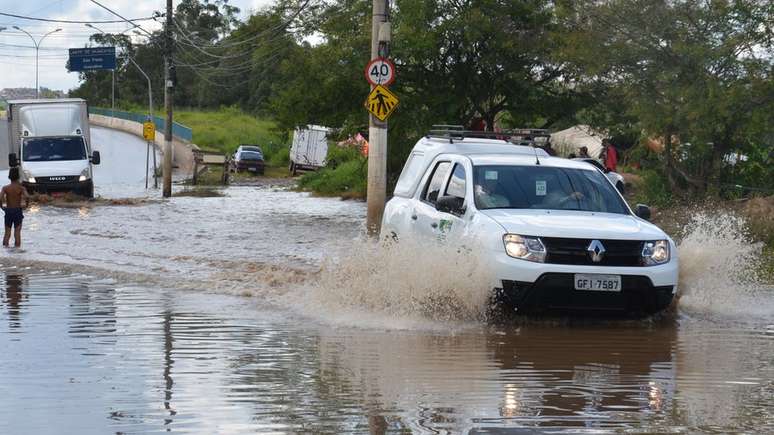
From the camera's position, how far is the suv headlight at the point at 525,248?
32.7 feet

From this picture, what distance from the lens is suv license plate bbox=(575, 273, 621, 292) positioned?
9938 mm

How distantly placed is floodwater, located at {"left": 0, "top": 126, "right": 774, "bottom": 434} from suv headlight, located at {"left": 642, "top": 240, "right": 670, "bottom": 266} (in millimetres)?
627

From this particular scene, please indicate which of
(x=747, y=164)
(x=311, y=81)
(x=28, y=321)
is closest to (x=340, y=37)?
(x=311, y=81)

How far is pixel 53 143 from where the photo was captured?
36031 mm

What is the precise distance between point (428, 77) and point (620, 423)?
25760 millimetres

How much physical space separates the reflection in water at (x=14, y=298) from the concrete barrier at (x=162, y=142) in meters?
56.3

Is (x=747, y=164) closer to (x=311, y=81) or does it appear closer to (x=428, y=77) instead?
(x=428, y=77)

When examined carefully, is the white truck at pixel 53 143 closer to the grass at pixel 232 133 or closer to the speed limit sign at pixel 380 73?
the speed limit sign at pixel 380 73

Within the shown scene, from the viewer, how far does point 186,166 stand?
7350cm

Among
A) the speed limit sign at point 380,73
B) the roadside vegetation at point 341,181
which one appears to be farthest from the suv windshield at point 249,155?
the speed limit sign at point 380,73

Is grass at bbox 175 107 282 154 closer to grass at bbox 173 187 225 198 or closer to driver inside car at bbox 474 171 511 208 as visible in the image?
grass at bbox 173 187 225 198

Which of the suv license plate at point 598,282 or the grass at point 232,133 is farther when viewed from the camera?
the grass at point 232,133

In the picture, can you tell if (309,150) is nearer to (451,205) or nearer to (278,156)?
(278,156)

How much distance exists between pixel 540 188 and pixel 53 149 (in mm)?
27298
